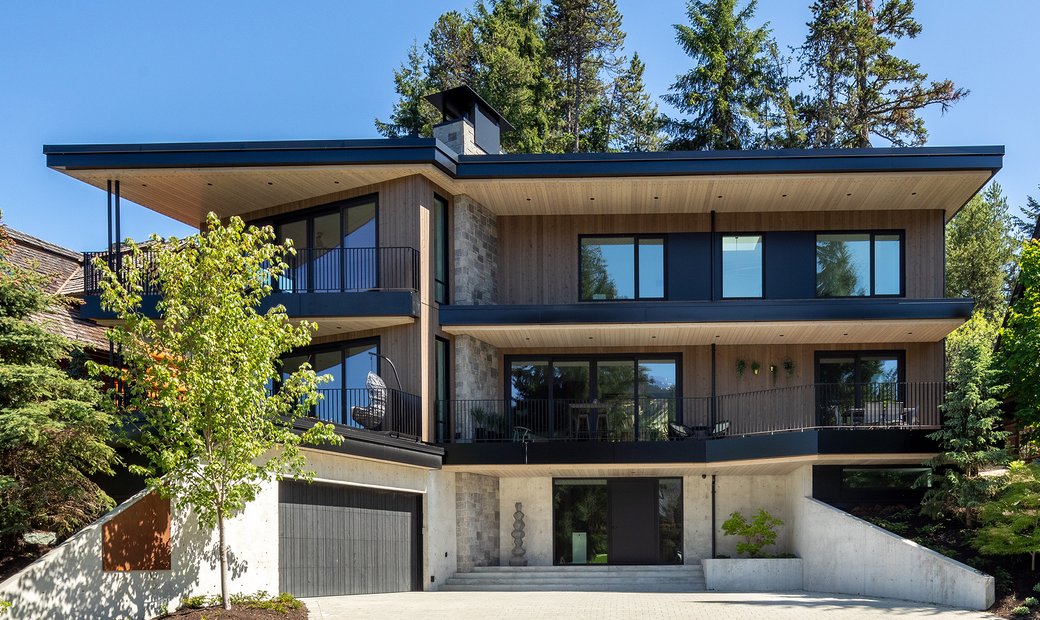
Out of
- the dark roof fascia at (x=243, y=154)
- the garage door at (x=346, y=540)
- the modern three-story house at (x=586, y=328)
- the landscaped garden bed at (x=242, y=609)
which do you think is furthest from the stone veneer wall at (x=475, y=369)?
the landscaped garden bed at (x=242, y=609)

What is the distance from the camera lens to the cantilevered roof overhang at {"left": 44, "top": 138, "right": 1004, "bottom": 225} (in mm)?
21406

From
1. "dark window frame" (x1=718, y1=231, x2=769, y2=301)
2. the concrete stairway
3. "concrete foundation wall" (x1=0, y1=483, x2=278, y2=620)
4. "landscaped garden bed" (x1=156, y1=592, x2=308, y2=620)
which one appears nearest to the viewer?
"concrete foundation wall" (x1=0, y1=483, x2=278, y2=620)

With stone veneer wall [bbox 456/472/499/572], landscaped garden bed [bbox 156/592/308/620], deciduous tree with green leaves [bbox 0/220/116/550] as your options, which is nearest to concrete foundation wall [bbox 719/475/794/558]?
stone veneer wall [bbox 456/472/499/572]

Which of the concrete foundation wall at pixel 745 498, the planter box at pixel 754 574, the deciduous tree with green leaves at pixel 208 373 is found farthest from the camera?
the concrete foundation wall at pixel 745 498

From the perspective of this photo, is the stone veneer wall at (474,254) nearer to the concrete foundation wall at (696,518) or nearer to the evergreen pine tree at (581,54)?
the concrete foundation wall at (696,518)

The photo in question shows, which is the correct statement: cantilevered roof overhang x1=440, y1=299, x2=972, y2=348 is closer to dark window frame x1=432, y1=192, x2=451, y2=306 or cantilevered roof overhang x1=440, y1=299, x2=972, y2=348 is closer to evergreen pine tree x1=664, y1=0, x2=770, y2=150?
dark window frame x1=432, y1=192, x2=451, y2=306

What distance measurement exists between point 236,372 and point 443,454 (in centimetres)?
857

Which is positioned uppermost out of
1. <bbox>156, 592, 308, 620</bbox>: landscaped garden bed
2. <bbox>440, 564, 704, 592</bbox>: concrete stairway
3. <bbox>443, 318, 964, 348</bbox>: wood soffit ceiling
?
<bbox>443, 318, 964, 348</bbox>: wood soffit ceiling

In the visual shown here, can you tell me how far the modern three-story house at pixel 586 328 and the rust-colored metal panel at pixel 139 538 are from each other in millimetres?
3181

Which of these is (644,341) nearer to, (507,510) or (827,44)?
(507,510)

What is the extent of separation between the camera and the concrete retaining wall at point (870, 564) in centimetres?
1791

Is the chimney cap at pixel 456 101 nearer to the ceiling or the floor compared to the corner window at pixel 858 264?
nearer to the ceiling

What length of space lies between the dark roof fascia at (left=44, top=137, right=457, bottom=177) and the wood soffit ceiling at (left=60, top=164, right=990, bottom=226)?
0.21m

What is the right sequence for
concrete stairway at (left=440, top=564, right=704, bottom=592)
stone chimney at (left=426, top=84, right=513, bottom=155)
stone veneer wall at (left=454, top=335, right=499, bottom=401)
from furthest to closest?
stone chimney at (left=426, top=84, right=513, bottom=155)
stone veneer wall at (left=454, top=335, right=499, bottom=401)
concrete stairway at (left=440, top=564, right=704, bottom=592)
